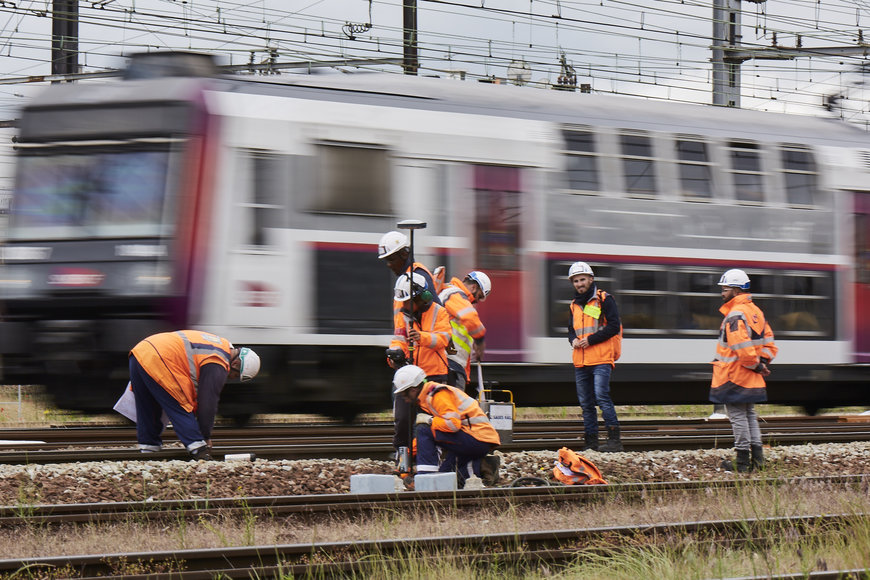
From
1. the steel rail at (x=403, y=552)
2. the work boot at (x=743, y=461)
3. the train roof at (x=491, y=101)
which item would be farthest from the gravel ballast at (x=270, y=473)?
the train roof at (x=491, y=101)

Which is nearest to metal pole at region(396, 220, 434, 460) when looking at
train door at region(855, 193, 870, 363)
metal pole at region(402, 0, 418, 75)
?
train door at region(855, 193, 870, 363)

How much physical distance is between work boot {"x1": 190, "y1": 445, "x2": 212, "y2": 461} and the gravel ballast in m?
0.09

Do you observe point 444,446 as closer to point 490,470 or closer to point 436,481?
point 436,481

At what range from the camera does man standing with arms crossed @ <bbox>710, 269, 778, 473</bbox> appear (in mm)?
8906

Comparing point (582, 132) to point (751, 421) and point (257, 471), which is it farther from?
point (257, 471)

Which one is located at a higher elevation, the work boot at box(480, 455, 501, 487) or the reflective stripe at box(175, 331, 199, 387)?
the reflective stripe at box(175, 331, 199, 387)

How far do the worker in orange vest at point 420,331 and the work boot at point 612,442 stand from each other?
8.50 feet

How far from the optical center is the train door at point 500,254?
507 inches

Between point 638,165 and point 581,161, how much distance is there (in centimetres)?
80

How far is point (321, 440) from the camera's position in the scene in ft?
37.8

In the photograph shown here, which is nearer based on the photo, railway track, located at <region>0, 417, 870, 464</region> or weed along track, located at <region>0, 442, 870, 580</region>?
weed along track, located at <region>0, 442, 870, 580</region>

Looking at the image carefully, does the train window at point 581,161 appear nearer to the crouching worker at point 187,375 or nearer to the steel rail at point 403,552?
the crouching worker at point 187,375

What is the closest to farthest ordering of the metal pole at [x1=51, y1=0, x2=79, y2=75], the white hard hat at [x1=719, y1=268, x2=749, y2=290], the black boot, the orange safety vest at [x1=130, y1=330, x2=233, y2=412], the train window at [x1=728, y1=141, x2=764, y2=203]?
the orange safety vest at [x1=130, y1=330, x2=233, y2=412], the white hard hat at [x1=719, y1=268, x2=749, y2=290], the black boot, the train window at [x1=728, y1=141, x2=764, y2=203], the metal pole at [x1=51, y1=0, x2=79, y2=75]

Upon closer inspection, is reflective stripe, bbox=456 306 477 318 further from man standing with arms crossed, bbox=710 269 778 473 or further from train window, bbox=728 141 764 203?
train window, bbox=728 141 764 203
